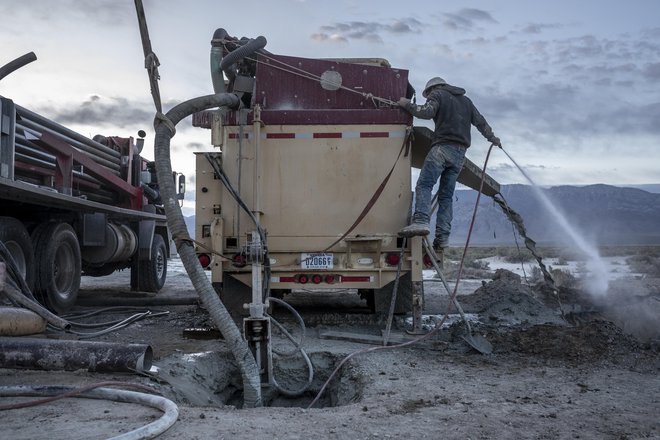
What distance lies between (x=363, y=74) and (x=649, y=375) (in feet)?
15.2

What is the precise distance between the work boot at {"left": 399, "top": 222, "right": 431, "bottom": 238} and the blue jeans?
145 millimetres

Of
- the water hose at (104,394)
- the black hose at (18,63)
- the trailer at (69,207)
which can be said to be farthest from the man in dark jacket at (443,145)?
the trailer at (69,207)

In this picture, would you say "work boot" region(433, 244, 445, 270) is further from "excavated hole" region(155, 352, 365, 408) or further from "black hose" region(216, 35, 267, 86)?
"black hose" region(216, 35, 267, 86)

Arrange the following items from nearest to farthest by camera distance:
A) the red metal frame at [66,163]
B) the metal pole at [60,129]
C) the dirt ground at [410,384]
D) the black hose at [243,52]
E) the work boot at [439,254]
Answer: the dirt ground at [410,384], the black hose at [243,52], the work boot at [439,254], the metal pole at [60,129], the red metal frame at [66,163]

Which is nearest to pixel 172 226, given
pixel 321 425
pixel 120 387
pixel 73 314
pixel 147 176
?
pixel 120 387

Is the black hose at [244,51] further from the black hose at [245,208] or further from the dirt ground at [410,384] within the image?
the dirt ground at [410,384]

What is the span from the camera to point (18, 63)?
7461 millimetres

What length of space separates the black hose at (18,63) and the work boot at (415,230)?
471 cm

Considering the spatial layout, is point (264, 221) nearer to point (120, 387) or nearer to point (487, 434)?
point (120, 387)

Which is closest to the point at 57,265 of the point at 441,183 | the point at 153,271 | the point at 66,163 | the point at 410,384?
the point at 66,163

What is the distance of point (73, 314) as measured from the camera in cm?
891

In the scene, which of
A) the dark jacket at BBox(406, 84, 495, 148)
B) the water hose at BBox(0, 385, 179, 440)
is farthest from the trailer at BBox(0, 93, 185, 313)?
the dark jacket at BBox(406, 84, 495, 148)

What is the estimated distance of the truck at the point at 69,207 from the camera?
7.86m

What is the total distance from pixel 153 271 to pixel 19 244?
4988 millimetres
